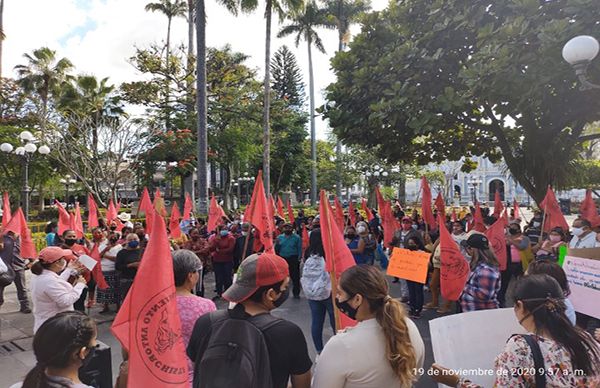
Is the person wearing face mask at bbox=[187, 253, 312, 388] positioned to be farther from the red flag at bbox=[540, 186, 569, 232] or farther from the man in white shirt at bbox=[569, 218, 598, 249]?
the red flag at bbox=[540, 186, 569, 232]

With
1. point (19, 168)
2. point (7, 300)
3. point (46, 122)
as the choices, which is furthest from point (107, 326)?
point (19, 168)

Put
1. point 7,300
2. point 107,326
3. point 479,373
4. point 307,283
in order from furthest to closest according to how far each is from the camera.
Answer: point 7,300
point 107,326
point 307,283
point 479,373

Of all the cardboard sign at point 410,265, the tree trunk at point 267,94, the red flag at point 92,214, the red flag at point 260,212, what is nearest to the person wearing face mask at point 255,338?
the red flag at point 260,212

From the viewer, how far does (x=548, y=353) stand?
2016mm

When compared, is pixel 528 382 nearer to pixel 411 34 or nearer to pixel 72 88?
pixel 411 34

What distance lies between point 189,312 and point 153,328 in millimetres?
238

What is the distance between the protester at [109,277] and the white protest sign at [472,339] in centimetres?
632

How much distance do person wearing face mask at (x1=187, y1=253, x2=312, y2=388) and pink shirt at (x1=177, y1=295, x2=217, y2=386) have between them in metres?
0.56

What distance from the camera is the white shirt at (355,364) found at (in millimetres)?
2002

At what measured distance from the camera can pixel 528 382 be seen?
1979mm

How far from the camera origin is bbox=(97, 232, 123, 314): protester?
764cm

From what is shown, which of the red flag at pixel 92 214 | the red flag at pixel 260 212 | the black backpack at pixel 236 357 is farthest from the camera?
the red flag at pixel 92 214

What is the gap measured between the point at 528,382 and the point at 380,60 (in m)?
8.14

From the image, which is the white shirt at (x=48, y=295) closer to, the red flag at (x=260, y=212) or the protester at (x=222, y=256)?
the red flag at (x=260, y=212)
